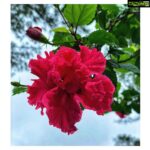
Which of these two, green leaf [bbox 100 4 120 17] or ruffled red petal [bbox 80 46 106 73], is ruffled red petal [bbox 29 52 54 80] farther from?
green leaf [bbox 100 4 120 17]

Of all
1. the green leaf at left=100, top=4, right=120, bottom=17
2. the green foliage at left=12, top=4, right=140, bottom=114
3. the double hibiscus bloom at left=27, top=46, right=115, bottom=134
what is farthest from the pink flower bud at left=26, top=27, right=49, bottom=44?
the green leaf at left=100, top=4, right=120, bottom=17

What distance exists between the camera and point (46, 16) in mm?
1615

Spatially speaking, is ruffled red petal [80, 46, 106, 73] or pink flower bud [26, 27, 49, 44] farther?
pink flower bud [26, 27, 49, 44]

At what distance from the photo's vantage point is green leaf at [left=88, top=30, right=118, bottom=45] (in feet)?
3.15

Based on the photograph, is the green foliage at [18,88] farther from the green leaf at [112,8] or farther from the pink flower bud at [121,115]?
the pink flower bud at [121,115]

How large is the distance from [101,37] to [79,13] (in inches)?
3.7

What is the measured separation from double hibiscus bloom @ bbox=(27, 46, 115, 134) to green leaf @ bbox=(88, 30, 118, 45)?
18cm

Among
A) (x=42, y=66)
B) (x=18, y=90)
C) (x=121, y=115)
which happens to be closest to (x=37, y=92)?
(x=42, y=66)

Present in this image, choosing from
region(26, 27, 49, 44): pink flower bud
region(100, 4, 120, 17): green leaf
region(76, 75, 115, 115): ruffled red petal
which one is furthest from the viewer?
region(100, 4, 120, 17): green leaf

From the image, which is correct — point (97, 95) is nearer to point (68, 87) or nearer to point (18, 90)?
point (68, 87)

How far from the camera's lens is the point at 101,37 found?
0.97 meters

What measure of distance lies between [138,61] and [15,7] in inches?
22.9
